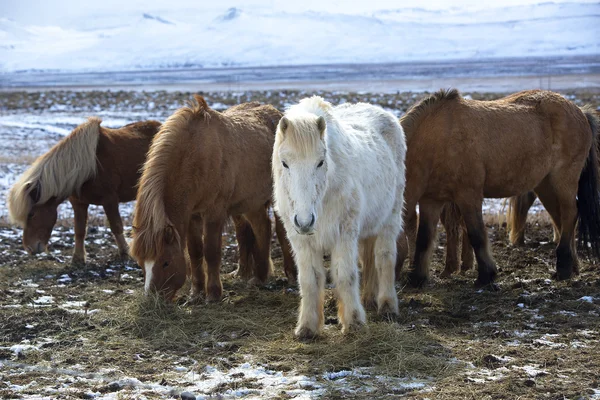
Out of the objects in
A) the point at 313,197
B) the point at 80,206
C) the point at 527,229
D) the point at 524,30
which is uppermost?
the point at 524,30

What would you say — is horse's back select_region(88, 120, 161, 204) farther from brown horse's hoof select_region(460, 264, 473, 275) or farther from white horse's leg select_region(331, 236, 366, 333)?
white horse's leg select_region(331, 236, 366, 333)

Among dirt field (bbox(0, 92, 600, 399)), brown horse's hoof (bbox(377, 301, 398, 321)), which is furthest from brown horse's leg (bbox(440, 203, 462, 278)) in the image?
brown horse's hoof (bbox(377, 301, 398, 321))

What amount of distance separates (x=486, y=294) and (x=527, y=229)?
11.5 ft

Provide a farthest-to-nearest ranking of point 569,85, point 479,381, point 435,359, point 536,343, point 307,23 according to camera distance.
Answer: point 307,23
point 569,85
point 536,343
point 435,359
point 479,381

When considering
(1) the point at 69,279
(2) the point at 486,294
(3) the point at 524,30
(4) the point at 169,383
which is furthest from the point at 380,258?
(3) the point at 524,30

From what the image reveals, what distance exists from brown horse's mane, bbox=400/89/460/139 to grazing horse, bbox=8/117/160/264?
3.81 m

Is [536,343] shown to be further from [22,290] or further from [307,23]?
[307,23]

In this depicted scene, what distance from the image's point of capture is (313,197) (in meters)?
5.26

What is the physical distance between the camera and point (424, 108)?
7.91 meters

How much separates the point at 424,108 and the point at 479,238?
1.54m

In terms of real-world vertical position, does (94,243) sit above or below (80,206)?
below

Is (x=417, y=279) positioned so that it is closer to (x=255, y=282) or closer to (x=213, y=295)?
(x=255, y=282)

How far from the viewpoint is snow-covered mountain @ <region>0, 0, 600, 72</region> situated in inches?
3856

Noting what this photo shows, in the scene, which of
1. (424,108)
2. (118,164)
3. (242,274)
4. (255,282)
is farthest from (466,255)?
(118,164)
